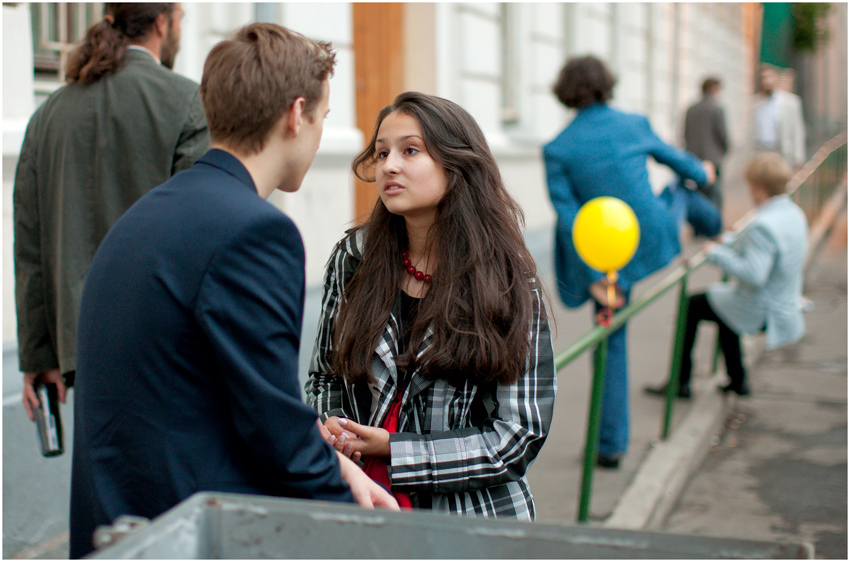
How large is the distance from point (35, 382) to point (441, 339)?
1.48m

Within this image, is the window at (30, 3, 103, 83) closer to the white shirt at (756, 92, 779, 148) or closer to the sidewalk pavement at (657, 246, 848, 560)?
the sidewalk pavement at (657, 246, 848, 560)

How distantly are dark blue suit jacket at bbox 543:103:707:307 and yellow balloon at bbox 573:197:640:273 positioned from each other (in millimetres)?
697

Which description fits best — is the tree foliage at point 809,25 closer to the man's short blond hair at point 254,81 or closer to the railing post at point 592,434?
the railing post at point 592,434

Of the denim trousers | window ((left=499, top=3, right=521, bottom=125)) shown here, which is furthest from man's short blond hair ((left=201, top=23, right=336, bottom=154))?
window ((left=499, top=3, right=521, bottom=125))

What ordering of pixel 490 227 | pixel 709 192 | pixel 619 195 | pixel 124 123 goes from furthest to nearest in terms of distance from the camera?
pixel 709 192 < pixel 619 195 < pixel 124 123 < pixel 490 227

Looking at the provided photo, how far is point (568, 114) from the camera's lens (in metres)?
10.7

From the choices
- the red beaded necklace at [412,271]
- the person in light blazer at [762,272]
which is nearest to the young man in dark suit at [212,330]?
the red beaded necklace at [412,271]

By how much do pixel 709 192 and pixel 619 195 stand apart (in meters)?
7.98

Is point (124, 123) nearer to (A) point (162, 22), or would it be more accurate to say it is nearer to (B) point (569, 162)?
(A) point (162, 22)

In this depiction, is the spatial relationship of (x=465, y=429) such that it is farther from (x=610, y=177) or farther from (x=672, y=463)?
(x=672, y=463)

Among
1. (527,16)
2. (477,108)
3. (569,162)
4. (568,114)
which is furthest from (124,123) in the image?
(568,114)

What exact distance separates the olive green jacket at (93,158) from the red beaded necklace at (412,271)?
32.4 inches

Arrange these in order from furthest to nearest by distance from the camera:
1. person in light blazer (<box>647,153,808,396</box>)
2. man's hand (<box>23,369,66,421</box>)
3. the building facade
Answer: person in light blazer (<box>647,153,808,396</box>)
the building facade
man's hand (<box>23,369,66,421</box>)

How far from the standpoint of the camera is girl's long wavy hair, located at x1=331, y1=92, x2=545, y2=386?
1.86 meters
